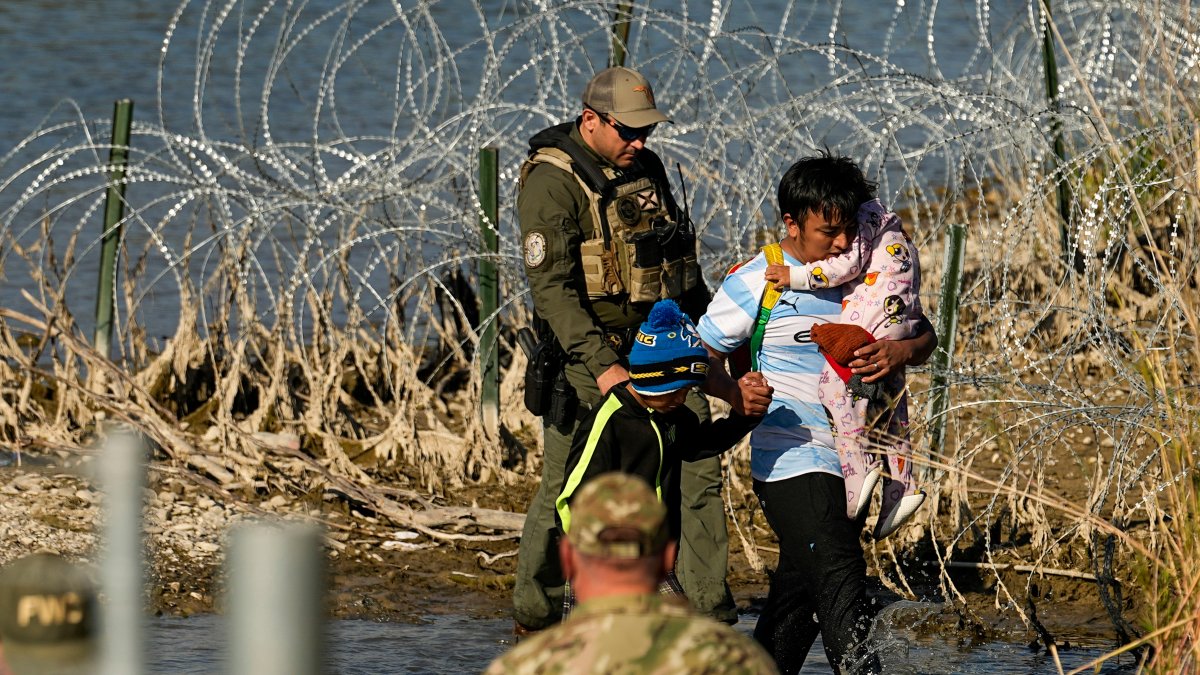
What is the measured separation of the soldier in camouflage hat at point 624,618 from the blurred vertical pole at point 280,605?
65cm

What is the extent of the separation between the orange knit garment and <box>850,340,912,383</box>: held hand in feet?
0.05

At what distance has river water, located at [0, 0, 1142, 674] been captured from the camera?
511 cm

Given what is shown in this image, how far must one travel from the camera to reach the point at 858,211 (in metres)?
4.28

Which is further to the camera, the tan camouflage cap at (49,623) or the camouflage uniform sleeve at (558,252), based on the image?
the camouflage uniform sleeve at (558,252)

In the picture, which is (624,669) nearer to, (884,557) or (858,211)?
(858,211)

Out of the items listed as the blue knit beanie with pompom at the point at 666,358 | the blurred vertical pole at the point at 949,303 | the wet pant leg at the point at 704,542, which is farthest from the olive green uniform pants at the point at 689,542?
the blurred vertical pole at the point at 949,303

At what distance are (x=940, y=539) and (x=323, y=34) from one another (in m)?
11.3

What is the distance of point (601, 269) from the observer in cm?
471

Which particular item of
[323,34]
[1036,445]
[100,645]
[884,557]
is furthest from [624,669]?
[323,34]

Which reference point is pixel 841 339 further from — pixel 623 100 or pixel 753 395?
pixel 623 100

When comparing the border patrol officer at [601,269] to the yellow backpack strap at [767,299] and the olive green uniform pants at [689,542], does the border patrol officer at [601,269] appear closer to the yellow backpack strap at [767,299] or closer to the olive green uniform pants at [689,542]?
the olive green uniform pants at [689,542]

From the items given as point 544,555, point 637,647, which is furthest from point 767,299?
point 637,647

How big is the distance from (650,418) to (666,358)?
0.17 m

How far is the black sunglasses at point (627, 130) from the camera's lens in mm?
4672
